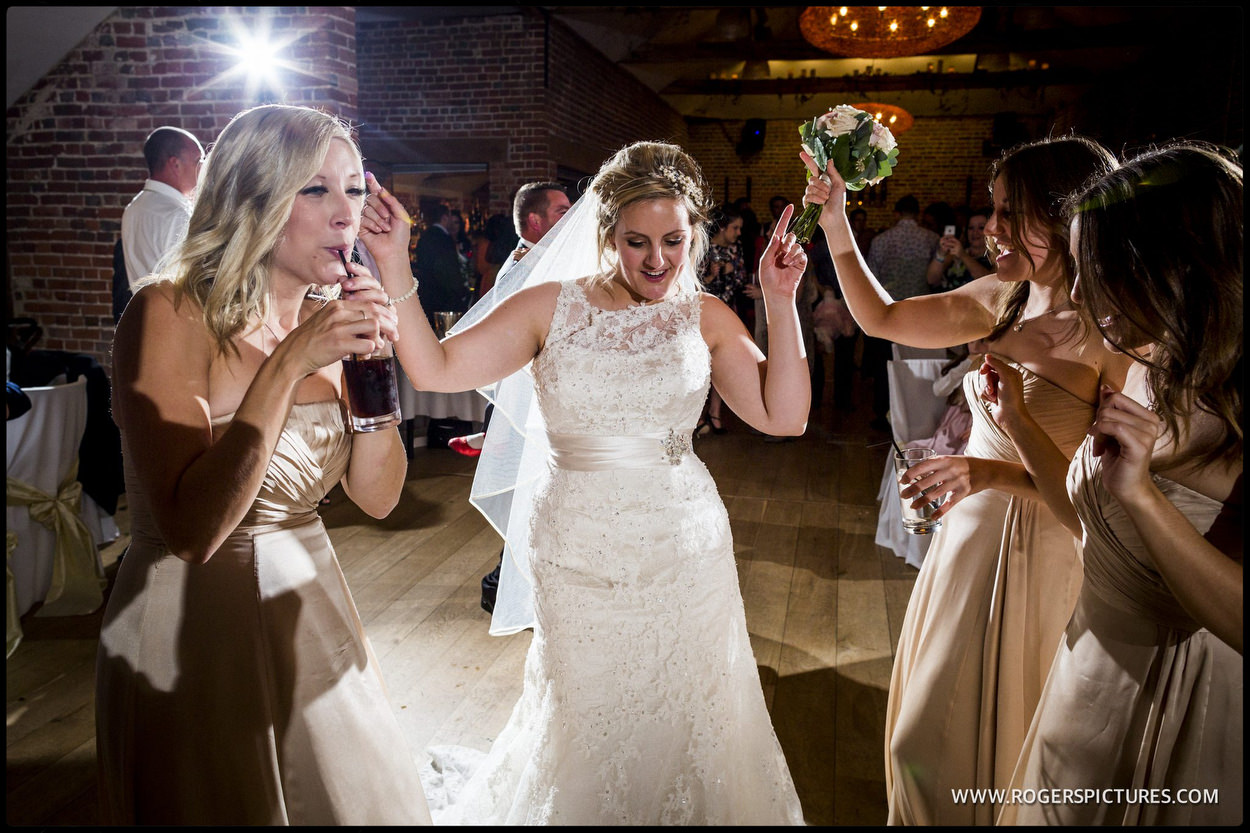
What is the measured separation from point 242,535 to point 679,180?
1.22m

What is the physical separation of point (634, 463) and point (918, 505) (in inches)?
25.1

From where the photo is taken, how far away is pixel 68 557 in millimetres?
3391

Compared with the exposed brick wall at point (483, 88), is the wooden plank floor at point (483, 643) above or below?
below

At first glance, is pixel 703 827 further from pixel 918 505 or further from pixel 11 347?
pixel 11 347

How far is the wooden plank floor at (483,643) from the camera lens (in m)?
2.35

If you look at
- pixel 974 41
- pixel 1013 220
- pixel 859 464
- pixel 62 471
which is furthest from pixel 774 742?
pixel 974 41

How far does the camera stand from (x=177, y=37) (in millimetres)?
4914

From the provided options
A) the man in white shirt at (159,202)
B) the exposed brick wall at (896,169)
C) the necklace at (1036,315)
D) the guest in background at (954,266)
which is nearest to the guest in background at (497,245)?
the man in white shirt at (159,202)

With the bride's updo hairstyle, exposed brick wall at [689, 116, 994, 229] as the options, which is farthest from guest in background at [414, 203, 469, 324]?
exposed brick wall at [689, 116, 994, 229]

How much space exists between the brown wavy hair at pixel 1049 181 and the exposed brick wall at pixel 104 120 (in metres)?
4.11

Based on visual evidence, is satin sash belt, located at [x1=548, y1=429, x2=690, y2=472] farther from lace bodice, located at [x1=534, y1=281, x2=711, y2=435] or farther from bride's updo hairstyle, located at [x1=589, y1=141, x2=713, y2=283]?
bride's updo hairstyle, located at [x1=589, y1=141, x2=713, y2=283]

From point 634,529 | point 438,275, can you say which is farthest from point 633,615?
point 438,275

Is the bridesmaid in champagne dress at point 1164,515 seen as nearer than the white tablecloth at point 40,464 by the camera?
Yes

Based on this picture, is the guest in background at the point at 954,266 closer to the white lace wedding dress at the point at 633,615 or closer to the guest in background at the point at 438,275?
the guest in background at the point at 438,275
